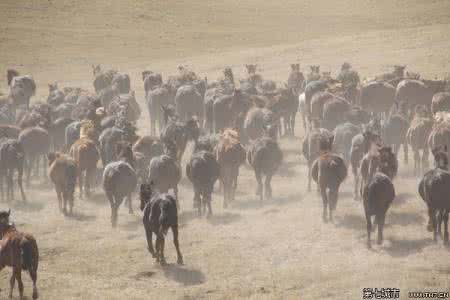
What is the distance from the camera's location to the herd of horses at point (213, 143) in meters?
15.4

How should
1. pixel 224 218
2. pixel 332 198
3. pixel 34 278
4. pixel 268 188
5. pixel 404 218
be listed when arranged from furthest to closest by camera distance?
1. pixel 268 188
2. pixel 224 218
3. pixel 332 198
4. pixel 404 218
5. pixel 34 278

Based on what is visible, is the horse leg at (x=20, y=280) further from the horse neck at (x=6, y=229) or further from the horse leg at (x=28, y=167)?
the horse leg at (x=28, y=167)

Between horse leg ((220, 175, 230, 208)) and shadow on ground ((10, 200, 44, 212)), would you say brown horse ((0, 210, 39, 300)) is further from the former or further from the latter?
horse leg ((220, 175, 230, 208))

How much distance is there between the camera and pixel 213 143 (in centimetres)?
2194

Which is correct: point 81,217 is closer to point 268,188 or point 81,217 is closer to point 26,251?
point 268,188

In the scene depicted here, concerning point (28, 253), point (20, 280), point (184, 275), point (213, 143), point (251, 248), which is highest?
point (213, 143)

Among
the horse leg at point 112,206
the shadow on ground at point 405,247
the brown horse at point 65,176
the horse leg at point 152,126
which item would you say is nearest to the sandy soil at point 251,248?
the shadow on ground at point 405,247

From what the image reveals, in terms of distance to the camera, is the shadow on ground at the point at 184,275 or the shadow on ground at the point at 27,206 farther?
the shadow on ground at the point at 27,206

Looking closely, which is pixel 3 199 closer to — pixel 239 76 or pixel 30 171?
pixel 30 171

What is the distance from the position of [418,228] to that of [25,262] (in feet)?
29.6

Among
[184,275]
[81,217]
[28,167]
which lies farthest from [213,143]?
[184,275]

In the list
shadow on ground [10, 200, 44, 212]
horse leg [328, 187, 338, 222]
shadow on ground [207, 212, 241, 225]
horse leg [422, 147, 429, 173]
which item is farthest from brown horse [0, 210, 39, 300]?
horse leg [422, 147, 429, 173]

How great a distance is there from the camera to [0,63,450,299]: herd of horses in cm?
1542

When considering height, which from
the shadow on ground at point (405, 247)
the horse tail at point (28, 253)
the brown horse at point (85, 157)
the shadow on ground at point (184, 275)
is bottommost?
the shadow on ground at point (184, 275)
